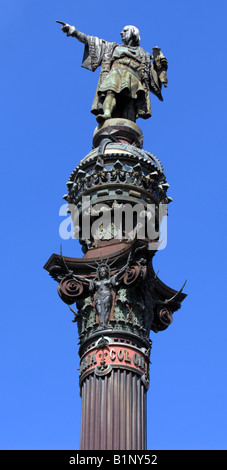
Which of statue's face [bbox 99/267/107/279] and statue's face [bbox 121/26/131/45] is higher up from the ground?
statue's face [bbox 121/26/131/45]

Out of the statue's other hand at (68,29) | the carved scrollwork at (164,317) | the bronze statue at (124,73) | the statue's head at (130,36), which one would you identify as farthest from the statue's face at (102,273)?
the statue's other hand at (68,29)

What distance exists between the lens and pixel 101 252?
32656 millimetres

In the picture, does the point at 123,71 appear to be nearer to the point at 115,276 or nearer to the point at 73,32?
the point at 73,32

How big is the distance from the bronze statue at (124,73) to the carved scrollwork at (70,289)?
7907 mm

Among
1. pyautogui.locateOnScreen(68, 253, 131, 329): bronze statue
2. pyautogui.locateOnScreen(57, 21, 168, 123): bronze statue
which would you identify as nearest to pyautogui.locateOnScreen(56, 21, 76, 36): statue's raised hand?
pyautogui.locateOnScreen(57, 21, 168, 123): bronze statue

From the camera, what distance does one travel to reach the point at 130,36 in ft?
134

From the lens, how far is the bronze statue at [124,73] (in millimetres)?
38500

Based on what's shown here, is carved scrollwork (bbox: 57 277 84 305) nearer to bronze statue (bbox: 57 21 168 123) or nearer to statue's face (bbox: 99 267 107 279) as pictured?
statue's face (bbox: 99 267 107 279)

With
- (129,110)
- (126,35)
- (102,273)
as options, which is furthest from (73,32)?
(102,273)

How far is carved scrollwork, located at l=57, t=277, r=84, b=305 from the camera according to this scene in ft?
105

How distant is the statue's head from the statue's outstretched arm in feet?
4.76

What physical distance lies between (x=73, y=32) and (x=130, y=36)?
85.2 inches

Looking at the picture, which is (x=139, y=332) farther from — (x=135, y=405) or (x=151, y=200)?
(x=151, y=200)
